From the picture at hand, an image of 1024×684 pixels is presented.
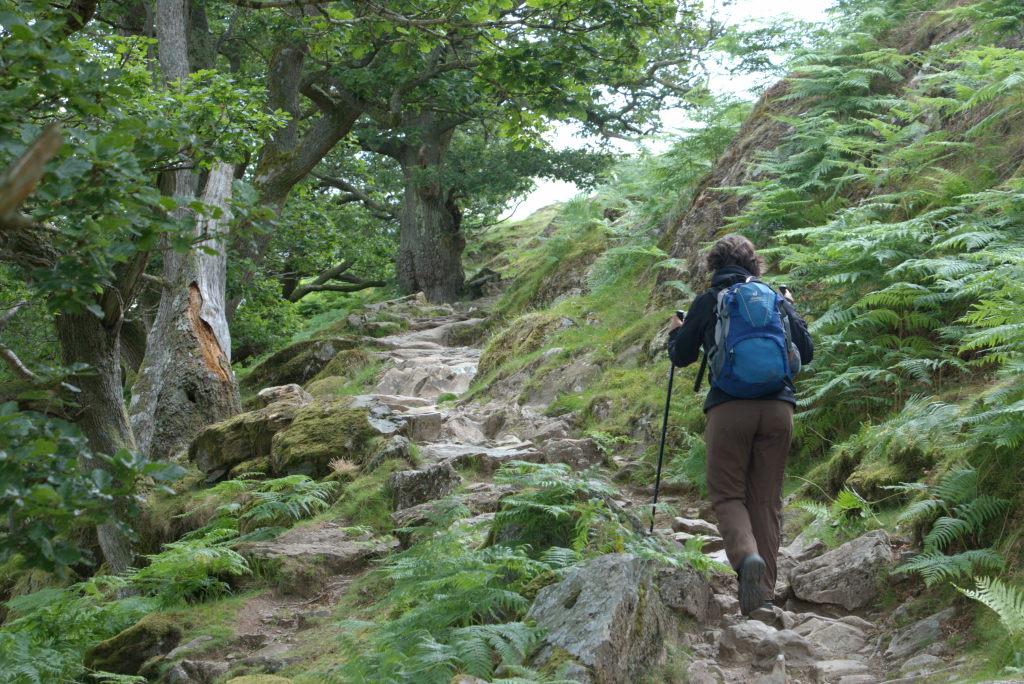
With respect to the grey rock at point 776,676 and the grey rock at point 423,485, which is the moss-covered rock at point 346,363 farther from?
the grey rock at point 776,676

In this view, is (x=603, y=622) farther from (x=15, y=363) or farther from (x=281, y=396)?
(x=281, y=396)

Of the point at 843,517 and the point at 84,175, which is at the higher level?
the point at 84,175

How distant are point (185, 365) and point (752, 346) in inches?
330

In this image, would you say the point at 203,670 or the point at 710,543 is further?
the point at 710,543

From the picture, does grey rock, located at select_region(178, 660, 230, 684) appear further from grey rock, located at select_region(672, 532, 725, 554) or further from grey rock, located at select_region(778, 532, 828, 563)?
grey rock, located at select_region(778, 532, 828, 563)

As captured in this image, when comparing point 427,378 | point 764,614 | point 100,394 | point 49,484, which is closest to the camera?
point 49,484

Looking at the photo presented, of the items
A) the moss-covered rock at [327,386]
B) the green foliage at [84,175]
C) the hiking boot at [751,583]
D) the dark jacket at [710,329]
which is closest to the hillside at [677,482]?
the hiking boot at [751,583]

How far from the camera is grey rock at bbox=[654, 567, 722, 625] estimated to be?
4.84m

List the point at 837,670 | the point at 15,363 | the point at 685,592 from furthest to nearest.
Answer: the point at 685,592 → the point at 15,363 → the point at 837,670

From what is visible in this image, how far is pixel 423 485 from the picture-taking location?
7543mm

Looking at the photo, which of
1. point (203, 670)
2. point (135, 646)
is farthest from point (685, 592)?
point (135, 646)

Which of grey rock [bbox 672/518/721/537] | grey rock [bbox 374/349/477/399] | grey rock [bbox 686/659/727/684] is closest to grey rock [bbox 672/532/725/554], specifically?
grey rock [bbox 672/518/721/537]

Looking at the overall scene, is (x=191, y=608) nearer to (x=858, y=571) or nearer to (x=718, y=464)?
(x=718, y=464)

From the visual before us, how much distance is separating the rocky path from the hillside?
22 mm
